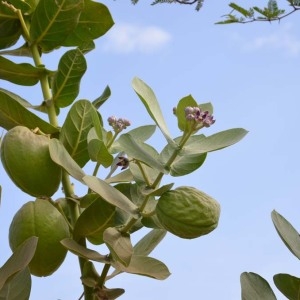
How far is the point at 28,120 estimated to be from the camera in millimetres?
989

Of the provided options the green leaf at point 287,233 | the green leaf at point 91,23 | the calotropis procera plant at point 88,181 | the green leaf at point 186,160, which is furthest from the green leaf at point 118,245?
the green leaf at point 91,23

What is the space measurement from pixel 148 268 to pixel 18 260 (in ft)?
0.57

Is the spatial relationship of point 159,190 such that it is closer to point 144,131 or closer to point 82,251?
point 82,251

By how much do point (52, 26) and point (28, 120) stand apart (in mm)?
180

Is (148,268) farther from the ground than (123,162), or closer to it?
closer to it

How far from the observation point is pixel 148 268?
2.83ft

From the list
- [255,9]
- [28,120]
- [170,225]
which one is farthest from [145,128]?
[255,9]

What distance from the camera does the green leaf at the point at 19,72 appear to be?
106 centimetres

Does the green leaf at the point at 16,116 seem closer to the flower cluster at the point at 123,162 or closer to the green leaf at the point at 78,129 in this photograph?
the green leaf at the point at 78,129

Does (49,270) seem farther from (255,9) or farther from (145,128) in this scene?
(255,9)

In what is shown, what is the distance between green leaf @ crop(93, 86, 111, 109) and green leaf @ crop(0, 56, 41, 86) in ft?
0.33

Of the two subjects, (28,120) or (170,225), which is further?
(28,120)

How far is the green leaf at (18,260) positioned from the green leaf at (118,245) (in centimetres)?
9

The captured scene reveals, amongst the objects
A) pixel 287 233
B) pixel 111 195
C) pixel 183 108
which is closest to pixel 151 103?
pixel 183 108
